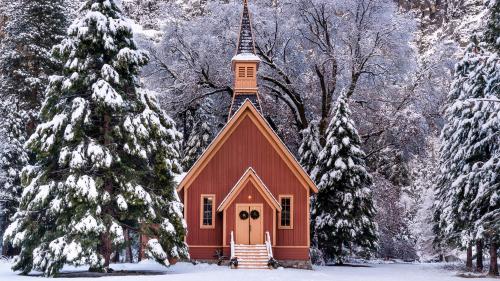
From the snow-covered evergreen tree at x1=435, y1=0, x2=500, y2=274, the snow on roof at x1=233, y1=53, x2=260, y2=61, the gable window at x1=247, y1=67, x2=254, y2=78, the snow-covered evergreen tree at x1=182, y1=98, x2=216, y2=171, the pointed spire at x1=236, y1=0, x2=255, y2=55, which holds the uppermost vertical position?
the pointed spire at x1=236, y1=0, x2=255, y2=55

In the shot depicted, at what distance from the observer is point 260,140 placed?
3525cm

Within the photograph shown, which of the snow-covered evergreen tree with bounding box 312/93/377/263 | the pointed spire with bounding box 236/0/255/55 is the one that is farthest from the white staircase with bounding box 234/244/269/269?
the pointed spire with bounding box 236/0/255/55

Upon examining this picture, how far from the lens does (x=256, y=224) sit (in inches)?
1335

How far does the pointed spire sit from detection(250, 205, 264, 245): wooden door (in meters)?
9.66

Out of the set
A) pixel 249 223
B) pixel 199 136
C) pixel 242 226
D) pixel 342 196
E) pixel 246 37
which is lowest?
pixel 242 226

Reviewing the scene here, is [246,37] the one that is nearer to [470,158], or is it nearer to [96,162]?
[470,158]

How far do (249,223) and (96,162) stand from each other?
1088cm

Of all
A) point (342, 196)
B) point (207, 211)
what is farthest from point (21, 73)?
point (342, 196)

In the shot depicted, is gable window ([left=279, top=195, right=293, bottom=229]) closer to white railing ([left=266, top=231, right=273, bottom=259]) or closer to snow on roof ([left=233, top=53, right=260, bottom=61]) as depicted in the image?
white railing ([left=266, top=231, right=273, bottom=259])

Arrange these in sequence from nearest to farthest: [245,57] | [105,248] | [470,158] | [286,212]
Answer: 1. [105,248]
2. [470,158]
3. [286,212]
4. [245,57]

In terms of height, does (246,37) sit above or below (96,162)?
above

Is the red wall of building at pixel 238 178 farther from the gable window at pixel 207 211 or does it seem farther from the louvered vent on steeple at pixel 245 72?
the louvered vent on steeple at pixel 245 72

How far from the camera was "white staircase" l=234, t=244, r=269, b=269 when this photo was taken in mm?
31484

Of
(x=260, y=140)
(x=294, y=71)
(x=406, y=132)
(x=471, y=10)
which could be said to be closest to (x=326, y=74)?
(x=294, y=71)
